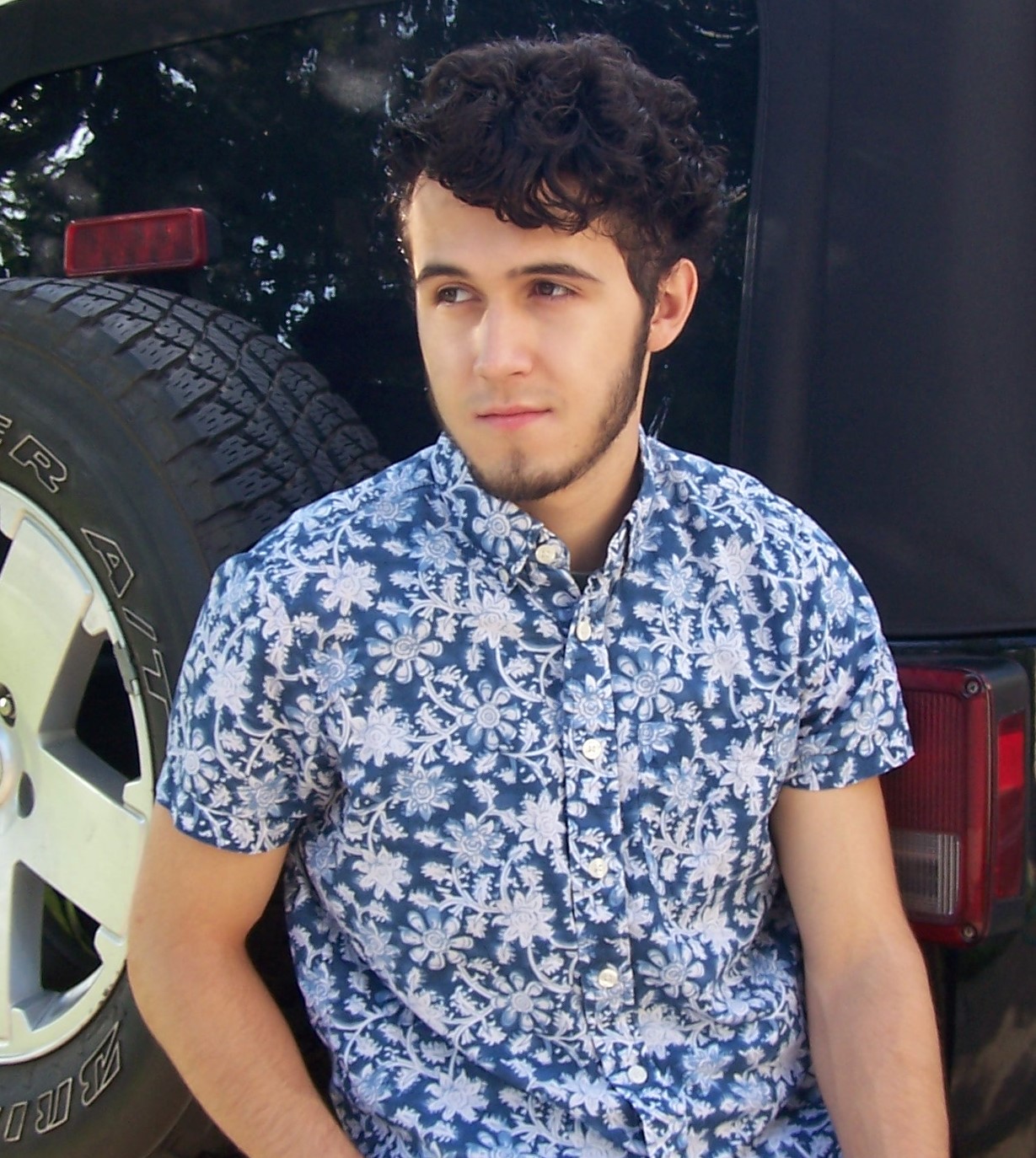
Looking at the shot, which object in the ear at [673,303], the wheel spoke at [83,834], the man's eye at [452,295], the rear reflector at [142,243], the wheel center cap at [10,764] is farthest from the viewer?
the rear reflector at [142,243]

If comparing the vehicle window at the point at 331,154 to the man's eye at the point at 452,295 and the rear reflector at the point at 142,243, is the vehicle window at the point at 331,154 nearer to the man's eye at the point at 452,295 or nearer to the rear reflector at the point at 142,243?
the rear reflector at the point at 142,243

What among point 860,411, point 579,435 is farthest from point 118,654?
point 860,411

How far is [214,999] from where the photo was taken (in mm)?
1575

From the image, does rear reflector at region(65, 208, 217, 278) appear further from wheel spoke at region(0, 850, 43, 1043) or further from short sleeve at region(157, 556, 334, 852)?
wheel spoke at region(0, 850, 43, 1043)

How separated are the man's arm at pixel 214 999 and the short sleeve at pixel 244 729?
0.13 feet

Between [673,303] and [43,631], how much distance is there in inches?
37.2

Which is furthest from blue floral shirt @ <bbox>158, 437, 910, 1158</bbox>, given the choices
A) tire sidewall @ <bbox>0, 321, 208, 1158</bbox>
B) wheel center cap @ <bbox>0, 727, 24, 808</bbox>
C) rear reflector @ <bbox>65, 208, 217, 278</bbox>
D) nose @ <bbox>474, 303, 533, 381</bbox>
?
rear reflector @ <bbox>65, 208, 217, 278</bbox>

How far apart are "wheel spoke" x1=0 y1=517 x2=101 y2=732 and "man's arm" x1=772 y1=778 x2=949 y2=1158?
0.95m

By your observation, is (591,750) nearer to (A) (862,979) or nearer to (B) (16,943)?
(A) (862,979)

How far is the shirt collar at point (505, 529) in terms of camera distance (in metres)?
1.63

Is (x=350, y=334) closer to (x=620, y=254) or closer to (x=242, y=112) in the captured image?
(x=242, y=112)

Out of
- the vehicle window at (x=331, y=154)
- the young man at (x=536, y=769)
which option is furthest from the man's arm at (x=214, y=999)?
the vehicle window at (x=331, y=154)

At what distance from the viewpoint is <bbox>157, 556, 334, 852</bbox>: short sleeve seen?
1.54 m

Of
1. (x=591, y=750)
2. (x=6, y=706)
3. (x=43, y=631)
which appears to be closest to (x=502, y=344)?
(x=591, y=750)
